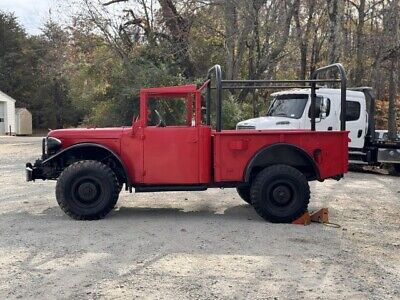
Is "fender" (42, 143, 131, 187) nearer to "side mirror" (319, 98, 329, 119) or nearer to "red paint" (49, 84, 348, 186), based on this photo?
"red paint" (49, 84, 348, 186)

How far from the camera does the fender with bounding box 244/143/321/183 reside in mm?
7664

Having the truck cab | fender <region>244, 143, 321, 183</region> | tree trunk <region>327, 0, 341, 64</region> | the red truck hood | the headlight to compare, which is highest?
tree trunk <region>327, 0, 341, 64</region>

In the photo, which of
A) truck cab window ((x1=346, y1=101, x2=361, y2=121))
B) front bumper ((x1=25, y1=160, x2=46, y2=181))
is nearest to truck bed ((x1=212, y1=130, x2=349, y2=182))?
front bumper ((x1=25, y1=160, x2=46, y2=181))

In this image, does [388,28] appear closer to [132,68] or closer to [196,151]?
[132,68]

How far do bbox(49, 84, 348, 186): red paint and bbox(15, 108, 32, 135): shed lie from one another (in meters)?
40.8

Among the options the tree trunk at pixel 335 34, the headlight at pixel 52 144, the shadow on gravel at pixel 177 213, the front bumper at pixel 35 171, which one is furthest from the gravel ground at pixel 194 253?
the tree trunk at pixel 335 34

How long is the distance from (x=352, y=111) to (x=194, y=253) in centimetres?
1007

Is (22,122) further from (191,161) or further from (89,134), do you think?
(191,161)

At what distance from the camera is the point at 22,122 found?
46.6 metres

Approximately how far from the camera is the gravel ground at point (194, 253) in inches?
183

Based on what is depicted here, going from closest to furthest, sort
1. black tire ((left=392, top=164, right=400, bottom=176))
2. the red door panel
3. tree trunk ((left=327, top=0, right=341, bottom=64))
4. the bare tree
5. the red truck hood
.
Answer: the red door panel → the red truck hood → black tire ((left=392, top=164, right=400, bottom=176)) → tree trunk ((left=327, top=0, right=341, bottom=64)) → the bare tree

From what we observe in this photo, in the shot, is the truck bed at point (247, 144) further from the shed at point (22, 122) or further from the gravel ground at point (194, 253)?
the shed at point (22, 122)

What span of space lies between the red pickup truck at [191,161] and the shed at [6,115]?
40.3 m

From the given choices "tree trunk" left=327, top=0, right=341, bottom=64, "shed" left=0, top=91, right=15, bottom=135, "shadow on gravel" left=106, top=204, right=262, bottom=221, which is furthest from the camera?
"shed" left=0, top=91, right=15, bottom=135
